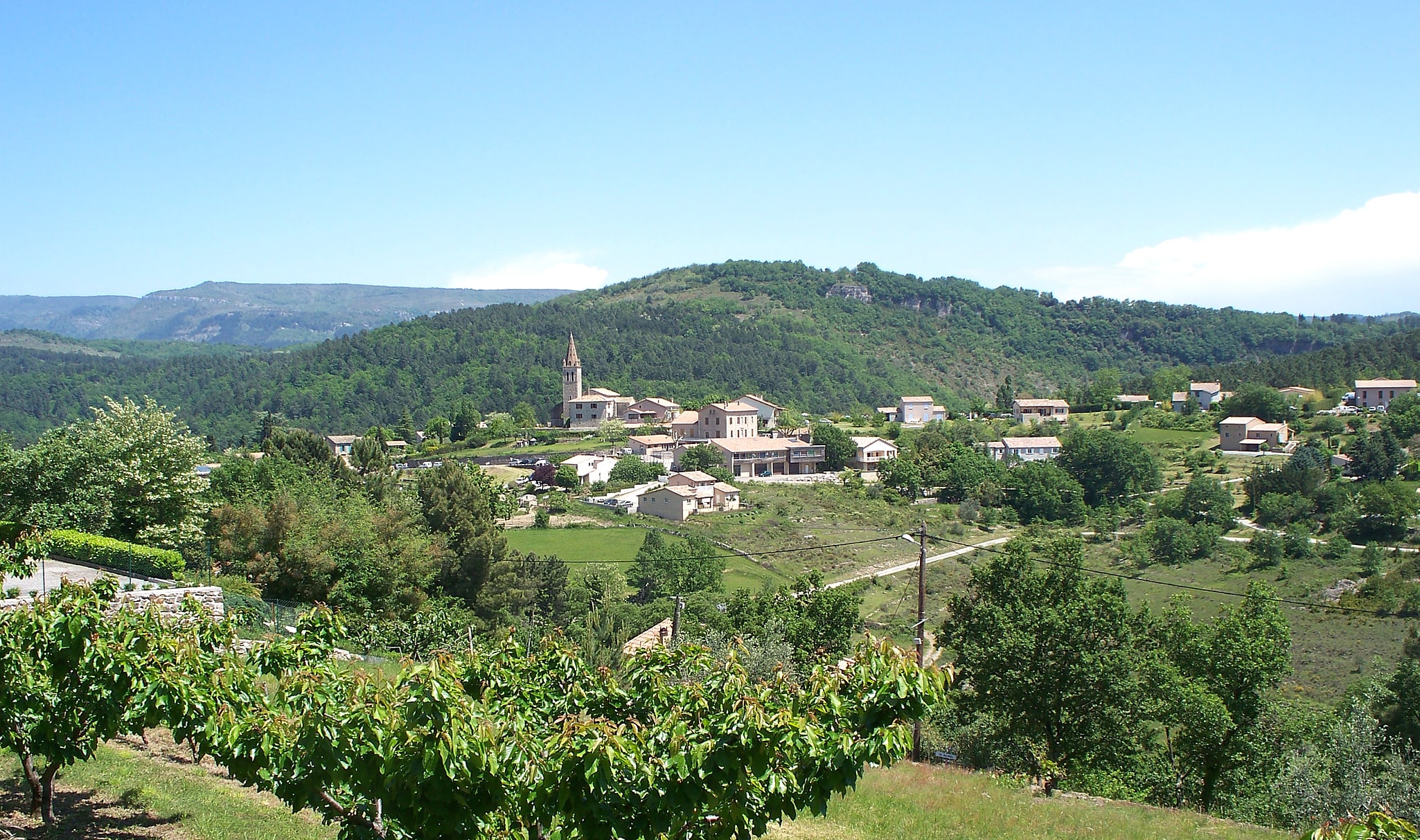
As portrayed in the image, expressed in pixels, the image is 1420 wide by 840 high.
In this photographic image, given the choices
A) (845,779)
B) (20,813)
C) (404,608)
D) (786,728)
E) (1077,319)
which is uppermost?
(1077,319)

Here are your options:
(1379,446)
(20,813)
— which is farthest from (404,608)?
(1379,446)

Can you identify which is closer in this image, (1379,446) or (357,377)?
(1379,446)

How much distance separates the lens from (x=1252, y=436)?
69312 mm

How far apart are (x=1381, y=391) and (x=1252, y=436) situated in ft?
61.8

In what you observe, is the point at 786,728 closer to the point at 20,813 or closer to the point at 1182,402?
the point at 20,813

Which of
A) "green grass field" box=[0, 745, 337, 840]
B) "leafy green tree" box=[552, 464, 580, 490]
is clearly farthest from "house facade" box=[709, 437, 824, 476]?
"green grass field" box=[0, 745, 337, 840]

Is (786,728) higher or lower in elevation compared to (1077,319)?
lower

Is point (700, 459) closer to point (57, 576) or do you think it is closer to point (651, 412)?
point (651, 412)

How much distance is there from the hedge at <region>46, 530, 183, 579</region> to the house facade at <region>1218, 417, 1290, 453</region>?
71.5m

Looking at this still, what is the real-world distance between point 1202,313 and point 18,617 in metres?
195

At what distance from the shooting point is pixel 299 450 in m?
31.2

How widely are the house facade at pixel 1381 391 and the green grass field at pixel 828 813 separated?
3275 inches

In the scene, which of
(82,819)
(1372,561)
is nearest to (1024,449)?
(1372,561)

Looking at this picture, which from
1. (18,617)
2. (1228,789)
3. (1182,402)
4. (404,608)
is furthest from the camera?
(1182,402)
